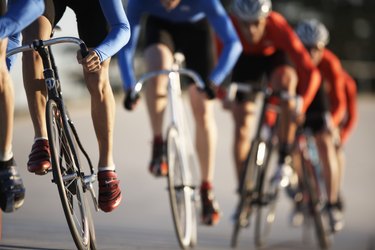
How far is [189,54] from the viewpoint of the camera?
26.9 ft

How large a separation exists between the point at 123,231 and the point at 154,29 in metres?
1.56

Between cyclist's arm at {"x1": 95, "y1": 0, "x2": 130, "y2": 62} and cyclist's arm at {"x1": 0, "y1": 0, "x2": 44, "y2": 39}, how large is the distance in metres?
0.41

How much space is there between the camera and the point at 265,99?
352 inches

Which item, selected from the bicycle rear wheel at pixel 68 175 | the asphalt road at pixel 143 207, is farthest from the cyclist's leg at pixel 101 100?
the asphalt road at pixel 143 207

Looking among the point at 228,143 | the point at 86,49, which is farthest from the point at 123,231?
the point at 228,143

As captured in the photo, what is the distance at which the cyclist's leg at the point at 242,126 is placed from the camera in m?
9.17

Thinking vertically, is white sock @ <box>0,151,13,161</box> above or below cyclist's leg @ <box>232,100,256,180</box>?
above

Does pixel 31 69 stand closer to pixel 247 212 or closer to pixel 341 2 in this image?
pixel 247 212

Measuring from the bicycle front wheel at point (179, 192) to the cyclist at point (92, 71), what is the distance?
2.00 metres

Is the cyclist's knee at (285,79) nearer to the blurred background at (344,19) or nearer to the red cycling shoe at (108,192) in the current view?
the red cycling shoe at (108,192)

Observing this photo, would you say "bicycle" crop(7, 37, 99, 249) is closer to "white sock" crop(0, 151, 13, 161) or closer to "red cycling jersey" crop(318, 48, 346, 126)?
"white sock" crop(0, 151, 13, 161)

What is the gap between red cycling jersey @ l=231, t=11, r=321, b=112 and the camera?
30.0ft

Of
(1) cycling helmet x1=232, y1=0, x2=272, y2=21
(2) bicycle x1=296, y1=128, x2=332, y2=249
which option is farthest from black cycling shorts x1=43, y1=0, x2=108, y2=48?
(2) bicycle x1=296, y1=128, x2=332, y2=249

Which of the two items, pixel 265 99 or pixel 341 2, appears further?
pixel 341 2
